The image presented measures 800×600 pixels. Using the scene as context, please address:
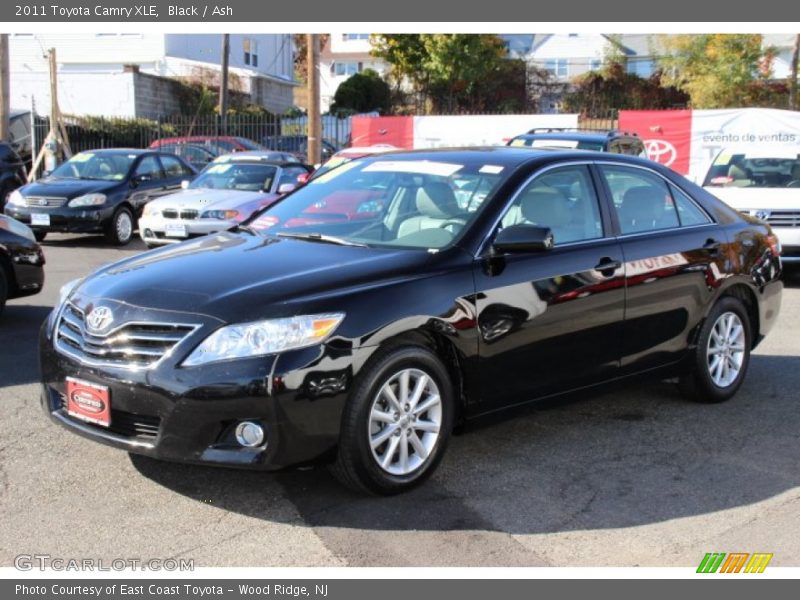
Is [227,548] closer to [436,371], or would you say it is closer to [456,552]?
[456,552]

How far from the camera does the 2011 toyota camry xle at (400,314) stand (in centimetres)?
402


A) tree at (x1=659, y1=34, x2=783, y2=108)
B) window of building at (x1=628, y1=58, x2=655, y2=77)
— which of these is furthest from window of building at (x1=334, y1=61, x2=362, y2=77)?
tree at (x1=659, y1=34, x2=783, y2=108)

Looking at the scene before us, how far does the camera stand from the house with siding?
127ft

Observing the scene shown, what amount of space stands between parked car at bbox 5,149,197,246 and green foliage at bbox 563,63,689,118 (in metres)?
31.2

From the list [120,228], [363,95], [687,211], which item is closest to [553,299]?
[687,211]

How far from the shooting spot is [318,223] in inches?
210

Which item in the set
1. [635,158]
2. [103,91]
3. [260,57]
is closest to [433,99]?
[260,57]

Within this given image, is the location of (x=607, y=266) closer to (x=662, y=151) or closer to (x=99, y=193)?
(x=99, y=193)

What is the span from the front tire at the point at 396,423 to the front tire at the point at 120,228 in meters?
11.2

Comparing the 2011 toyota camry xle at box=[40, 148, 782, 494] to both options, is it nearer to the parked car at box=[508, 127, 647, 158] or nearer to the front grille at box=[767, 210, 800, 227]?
the front grille at box=[767, 210, 800, 227]

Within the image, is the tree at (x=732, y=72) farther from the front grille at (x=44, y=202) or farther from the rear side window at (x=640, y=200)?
the rear side window at (x=640, y=200)

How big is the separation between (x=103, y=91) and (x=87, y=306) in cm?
3702

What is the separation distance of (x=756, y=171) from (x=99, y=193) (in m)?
9.75

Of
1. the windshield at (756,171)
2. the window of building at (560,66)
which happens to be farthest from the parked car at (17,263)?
the window of building at (560,66)
